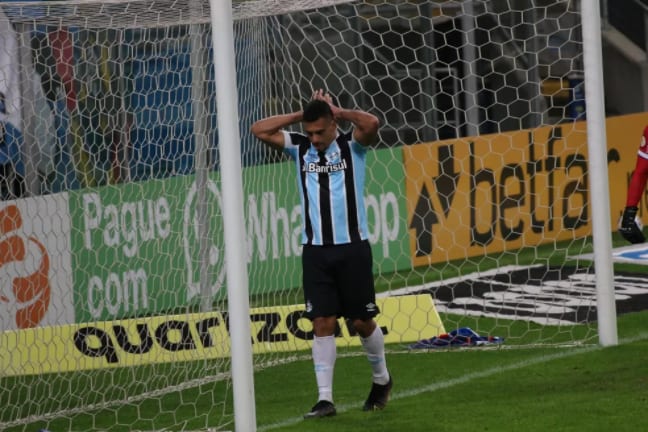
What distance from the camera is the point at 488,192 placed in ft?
47.5

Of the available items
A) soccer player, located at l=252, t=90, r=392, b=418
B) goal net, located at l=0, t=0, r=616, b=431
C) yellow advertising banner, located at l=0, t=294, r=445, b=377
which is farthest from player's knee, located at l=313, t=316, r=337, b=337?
yellow advertising banner, located at l=0, t=294, r=445, b=377

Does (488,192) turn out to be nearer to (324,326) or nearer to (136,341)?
(136,341)

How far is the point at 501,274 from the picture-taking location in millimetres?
13164

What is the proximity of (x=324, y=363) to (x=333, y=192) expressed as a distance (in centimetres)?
88

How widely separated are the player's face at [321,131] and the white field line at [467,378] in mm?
1410

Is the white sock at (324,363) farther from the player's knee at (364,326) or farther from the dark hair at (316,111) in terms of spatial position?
the dark hair at (316,111)

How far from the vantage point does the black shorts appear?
23.7ft

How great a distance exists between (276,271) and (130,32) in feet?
7.34

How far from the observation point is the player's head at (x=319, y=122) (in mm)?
7090

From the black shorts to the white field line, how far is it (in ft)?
1.87

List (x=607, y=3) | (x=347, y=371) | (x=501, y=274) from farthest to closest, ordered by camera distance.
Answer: (x=607, y=3), (x=501, y=274), (x=347, y=371)

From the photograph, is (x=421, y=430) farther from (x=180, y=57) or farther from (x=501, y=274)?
(x=501, y=274)

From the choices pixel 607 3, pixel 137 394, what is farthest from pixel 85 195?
pixel 607 3

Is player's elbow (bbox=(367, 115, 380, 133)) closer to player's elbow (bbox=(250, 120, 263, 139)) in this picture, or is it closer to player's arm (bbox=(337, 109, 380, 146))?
player's arm (bbox=(337, 109, 380, 146))
